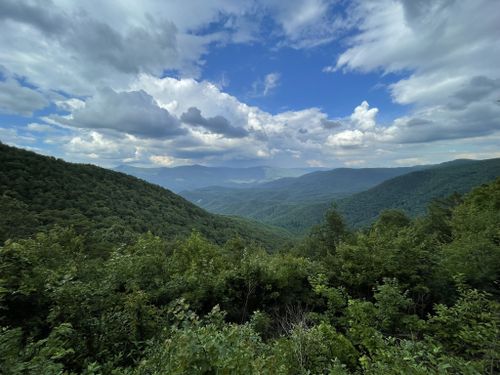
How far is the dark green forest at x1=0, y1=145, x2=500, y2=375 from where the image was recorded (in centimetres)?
425

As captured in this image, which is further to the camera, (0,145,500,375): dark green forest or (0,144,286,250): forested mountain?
(0,144,286,250): forested mountain

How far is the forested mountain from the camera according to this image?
5478 centimetres

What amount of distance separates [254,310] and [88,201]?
8204 cm

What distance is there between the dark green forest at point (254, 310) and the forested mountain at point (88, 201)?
33.2 m

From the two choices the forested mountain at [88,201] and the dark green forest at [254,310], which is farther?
the forested mountain at [88,201]

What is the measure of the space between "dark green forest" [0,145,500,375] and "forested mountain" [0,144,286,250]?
3322 cm

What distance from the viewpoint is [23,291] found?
655 cm

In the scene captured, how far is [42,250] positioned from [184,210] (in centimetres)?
10305

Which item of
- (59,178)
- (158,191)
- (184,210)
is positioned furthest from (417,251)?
(158,191)

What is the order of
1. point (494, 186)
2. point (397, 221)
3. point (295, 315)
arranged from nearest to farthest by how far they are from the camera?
point (295, 315)
point (494, 186)
point (397, 221)

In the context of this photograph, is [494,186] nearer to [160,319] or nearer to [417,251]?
[417,251]

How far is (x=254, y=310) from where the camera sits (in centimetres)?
1155

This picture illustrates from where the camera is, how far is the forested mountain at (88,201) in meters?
54.8

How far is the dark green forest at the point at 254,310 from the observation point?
4.25 m
